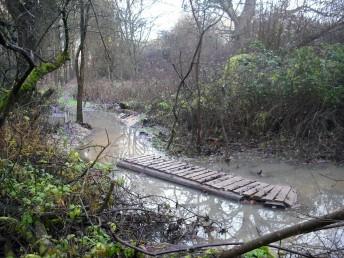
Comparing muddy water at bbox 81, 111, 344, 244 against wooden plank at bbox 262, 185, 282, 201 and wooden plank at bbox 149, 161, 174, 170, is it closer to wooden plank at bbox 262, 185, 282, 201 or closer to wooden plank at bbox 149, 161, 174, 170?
wooden plank at bbox 262, 185, 282, 201

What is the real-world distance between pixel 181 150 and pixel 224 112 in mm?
1612

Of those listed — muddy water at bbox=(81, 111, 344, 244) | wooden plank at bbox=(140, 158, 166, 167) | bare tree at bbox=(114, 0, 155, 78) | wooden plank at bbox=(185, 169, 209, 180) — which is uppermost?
bare tree at bbox=(114, 0, 155, 78)

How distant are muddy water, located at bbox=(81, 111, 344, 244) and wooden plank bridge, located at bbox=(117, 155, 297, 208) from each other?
0.46 ft

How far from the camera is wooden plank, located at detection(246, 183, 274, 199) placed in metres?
6.91

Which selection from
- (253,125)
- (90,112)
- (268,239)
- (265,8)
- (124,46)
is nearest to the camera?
(268,239)

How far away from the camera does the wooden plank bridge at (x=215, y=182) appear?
682 cm

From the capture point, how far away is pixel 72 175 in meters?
5.56

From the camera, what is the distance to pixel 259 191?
279 inches

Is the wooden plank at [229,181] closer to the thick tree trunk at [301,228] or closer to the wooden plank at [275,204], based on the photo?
the wooden plank at [275,204]

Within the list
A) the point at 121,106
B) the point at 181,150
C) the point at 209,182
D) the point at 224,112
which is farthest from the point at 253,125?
the point at 121,106

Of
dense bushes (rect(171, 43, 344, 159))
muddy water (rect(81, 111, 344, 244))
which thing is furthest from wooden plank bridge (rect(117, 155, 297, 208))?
dense bushes (rect(171, 43, 344, 159))

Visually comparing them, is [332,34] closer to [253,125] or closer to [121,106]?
[253,125]

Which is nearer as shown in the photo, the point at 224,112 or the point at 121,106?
the point at 224,112

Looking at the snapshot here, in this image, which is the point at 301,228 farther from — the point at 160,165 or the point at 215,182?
the point at 160,165
